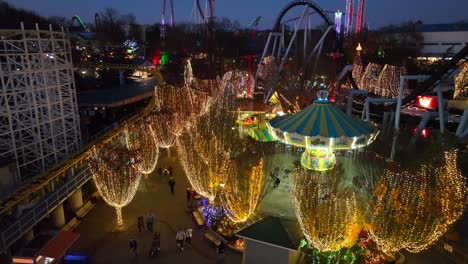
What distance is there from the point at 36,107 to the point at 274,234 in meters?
12.4

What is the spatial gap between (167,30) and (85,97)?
143ft

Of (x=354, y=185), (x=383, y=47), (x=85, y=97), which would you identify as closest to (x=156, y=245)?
(x=354, y=185)

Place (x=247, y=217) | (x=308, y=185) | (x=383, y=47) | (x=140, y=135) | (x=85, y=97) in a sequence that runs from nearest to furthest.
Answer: (x=308, y=185) < (x=247, y=217) < (x=140, y=135) < (x=85, y=97) < (x=383, y=47)

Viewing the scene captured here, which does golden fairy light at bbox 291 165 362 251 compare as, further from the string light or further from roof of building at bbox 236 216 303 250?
the string light

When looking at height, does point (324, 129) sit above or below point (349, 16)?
below

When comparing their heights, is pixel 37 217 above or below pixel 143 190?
above

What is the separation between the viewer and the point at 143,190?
18.9m

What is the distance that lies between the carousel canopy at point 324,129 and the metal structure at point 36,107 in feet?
36.6

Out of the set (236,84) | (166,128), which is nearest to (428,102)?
(236,84)

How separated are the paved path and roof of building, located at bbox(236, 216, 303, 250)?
6.45 feet

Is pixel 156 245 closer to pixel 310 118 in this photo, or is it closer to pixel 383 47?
pixel 310 118

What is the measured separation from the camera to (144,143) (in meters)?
19.5

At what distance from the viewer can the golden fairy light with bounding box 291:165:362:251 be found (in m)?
11.5

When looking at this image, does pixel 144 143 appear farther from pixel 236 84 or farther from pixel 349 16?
pixel 349 16
